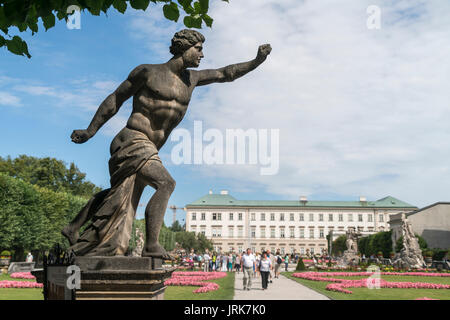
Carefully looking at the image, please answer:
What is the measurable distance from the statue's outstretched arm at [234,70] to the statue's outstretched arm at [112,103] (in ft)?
2.17

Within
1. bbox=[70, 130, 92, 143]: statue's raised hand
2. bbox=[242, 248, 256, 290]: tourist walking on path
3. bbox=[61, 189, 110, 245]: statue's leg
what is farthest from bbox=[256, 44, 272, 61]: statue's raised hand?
bbox=[242, 248, 256, 290]: tourist walking on path

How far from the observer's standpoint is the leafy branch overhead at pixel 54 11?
2775mm

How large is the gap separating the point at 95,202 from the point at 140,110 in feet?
3.13

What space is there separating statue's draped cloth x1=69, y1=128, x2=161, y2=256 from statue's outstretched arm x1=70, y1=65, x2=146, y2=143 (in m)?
0.32

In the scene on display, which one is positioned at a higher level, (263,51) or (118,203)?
(263,51)

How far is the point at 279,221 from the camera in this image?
109125mm

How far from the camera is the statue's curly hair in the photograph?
408cm

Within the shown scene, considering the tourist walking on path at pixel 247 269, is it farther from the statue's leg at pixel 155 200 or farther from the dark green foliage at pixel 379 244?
the dark green foliage at pixel 379 244

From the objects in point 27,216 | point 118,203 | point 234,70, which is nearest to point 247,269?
point 234,70

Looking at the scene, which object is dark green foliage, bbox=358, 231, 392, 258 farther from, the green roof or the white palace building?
the green roof

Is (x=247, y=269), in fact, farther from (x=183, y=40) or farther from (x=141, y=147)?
(x=183, y=40)

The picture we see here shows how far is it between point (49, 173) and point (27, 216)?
19.5m

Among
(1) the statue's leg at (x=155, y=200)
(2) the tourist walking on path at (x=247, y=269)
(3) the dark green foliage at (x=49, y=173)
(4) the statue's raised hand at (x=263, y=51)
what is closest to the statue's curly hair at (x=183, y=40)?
(4) the statue's raised hand at (x=263, y=51)

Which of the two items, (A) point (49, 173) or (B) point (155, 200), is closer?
(B) point (155, 200)
